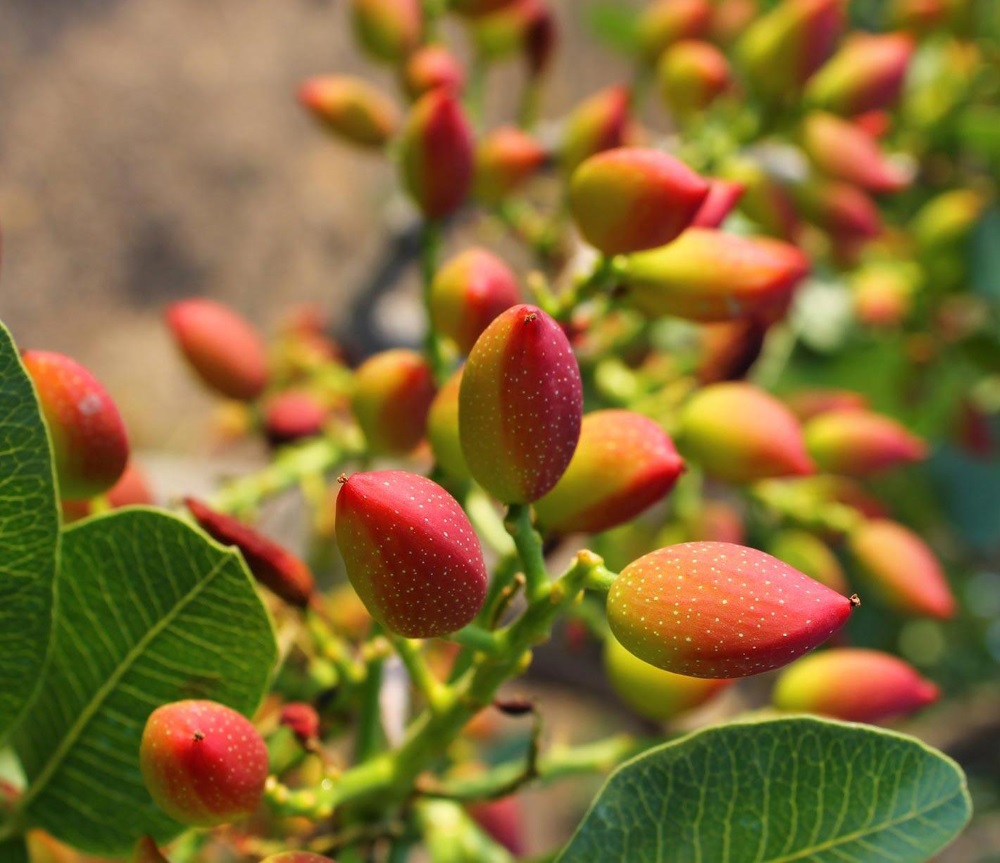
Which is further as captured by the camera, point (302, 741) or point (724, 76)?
point (724, 76)

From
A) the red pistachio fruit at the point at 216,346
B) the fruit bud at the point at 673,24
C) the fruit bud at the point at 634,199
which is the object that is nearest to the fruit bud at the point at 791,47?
the fruit bud at the point at 673,24

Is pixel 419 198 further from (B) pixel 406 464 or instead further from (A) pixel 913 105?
(A) pixel 913 105

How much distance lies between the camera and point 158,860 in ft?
1.61

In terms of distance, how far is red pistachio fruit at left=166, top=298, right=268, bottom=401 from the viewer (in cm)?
92

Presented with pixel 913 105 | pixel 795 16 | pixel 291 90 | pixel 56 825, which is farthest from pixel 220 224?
pixel 56 825

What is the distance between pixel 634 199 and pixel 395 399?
0.19 m

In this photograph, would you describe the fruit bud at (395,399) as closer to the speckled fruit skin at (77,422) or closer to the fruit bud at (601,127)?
the speckled fruit skin at (77,422)

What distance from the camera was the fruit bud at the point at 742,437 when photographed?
71cm

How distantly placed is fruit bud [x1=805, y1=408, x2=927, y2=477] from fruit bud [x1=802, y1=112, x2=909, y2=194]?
0.81ft

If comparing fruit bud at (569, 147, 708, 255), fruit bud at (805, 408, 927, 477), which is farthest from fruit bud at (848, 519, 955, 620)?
fruit bud at (569, 147, 708, 255)

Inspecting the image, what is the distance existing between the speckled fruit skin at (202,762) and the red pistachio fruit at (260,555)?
0.41 feet

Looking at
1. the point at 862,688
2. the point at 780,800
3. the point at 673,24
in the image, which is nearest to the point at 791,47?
the point at 673,24

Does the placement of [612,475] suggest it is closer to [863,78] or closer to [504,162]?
[504,162]

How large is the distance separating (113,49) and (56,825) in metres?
3.34
